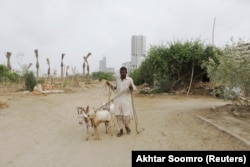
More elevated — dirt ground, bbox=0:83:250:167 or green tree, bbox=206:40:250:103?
green tree, bbox=206:40:250:103

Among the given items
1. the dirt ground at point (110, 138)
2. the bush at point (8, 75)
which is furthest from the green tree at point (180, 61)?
the bush at point (8, 75)

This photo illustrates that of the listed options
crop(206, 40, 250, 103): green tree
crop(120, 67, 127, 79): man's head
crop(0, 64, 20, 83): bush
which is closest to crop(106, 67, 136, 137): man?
crop(120, 67, 127, 79): man's head

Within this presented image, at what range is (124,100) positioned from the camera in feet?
29.6

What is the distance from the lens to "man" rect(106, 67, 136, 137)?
29.3 ft

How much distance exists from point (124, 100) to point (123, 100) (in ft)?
0.09

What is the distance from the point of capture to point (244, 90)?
437 inches

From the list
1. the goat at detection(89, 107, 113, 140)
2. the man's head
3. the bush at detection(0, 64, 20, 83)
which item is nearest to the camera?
Result: the goat at detection(89, 107, 113, 140)

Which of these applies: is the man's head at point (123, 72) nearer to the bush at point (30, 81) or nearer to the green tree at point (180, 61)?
the green tree at point (180, 61)

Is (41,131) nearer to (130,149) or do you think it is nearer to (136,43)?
(130,149)

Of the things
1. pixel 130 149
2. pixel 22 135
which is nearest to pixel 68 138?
pixel 22 135

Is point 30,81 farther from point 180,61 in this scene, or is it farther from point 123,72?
point 123,72

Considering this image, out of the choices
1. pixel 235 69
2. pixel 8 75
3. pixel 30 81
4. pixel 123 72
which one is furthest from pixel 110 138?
pixel 8 75

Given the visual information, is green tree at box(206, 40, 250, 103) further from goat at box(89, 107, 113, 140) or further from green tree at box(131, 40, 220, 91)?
green tree at box(131, 40, 220, 91)

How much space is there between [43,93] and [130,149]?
1643cm
